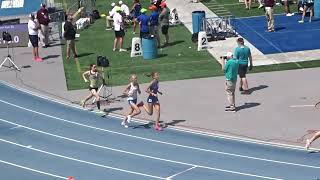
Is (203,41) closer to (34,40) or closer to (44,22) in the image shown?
(34,40)

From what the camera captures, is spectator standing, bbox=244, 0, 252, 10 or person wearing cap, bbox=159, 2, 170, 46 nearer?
person wearing cap, bbox=159, 2, 170, 46

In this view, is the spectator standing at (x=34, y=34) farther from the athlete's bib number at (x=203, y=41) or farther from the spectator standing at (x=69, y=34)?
the athlete's bib number at (x=203, y=41)

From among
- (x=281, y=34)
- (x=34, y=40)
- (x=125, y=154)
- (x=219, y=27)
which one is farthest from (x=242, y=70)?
(x=34, y=40)

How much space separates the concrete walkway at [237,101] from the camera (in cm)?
1981

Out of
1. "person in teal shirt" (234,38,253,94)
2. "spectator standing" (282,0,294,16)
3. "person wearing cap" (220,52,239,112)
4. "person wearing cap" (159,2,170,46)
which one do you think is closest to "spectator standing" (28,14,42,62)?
"person wearing cap" (159,2,170,46)

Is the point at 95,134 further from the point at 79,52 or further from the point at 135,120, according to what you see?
the point at 79,52

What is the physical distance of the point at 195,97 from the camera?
22844mm

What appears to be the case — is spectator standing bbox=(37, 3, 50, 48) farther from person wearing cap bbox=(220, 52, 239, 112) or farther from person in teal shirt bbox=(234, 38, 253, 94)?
person wearing cap bbox=(220, 52, 239, 112)

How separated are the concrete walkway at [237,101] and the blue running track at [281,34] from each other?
3.76 meters

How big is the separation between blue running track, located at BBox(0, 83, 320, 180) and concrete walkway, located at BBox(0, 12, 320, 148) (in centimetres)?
84

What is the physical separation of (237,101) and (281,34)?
9.75 meters

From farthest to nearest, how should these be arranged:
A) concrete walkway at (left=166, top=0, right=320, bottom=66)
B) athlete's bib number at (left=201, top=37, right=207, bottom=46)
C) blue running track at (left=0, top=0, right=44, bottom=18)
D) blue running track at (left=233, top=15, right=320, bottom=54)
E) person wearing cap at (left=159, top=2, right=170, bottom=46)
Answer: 1. blue running track at (left=0, top=0, right=44, bottom=18)
2. person wearing cap at (left=159, top=2, right=170, bottom=46)
3. athlete's bib number at (left=201, top=37, right=207, bottom=46)
4. blue running track at (left=233, top=15, right=320, bottom=54)
5. concrete walkway at (left=166, top=0, right=320, bottom=66)

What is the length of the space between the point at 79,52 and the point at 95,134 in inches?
410

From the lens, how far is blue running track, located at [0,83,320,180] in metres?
16.8
